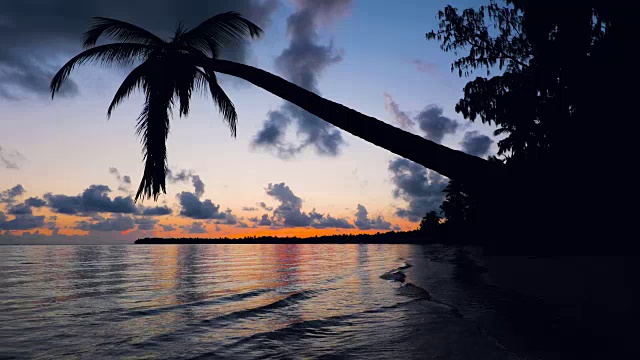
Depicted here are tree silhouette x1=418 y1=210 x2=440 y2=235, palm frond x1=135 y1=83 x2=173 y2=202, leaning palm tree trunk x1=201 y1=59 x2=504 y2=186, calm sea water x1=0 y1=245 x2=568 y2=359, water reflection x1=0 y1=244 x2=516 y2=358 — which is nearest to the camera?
calm sea water x1=0 y1=245 x2=568 y2=359

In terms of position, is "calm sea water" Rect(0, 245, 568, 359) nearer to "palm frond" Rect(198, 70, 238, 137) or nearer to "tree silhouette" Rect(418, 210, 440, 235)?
"palm frond" Rect(198, 70, 238, 137)

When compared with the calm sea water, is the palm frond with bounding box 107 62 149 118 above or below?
above

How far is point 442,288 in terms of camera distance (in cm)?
902

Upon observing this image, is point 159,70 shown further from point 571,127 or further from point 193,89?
point 571,127

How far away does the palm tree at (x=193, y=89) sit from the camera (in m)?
6.29

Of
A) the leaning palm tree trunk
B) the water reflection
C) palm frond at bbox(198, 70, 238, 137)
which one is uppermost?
palm frond at bbox(198, 70, 238, 137)

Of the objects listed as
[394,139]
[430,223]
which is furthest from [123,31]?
[430,223]

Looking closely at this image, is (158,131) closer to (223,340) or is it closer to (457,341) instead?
(223,340)

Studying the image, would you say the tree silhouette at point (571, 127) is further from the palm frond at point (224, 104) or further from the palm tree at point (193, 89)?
the palm frond at point (224, 104)

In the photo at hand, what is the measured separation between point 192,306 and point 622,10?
8757mm

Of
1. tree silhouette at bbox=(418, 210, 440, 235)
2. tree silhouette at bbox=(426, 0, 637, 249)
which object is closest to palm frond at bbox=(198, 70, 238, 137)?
tree silhouette at bbox=(426, 0, 637, 249)

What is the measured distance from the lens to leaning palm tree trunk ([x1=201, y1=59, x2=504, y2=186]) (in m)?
6.11

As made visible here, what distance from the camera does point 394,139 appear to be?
6.47 meters

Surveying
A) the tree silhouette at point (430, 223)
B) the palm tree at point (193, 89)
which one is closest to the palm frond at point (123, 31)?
the palm tree at point (193, 89)
